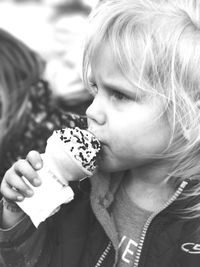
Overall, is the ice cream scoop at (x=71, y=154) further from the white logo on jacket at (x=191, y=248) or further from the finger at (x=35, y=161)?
the white logo on jacket at (x=191, y=248)

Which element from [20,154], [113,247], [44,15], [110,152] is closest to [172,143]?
[110,152]

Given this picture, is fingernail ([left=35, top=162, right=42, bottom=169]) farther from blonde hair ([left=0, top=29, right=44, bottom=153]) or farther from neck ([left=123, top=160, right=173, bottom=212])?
blonde hair ([left=0, top=29, right=44, bottom=153])

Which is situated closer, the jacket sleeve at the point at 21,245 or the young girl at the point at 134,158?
the young girl at the point at 134,158

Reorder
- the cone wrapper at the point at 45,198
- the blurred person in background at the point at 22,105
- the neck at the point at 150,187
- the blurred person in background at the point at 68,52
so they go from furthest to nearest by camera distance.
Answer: the blurred person in background at the point at 68,52
the blurred person in background at the point at 22,105
the neck at the point at 150,187
the cone wrapper at the point at 45,198

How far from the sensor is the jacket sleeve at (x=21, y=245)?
1659mm

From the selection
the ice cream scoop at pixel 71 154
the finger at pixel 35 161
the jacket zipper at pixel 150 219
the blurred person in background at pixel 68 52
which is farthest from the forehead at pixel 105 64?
the blurred person in background at pixel 68 52

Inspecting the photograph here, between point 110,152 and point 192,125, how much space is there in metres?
0.27

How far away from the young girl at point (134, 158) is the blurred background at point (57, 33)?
843 mm

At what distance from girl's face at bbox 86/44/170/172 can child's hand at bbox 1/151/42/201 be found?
20cm

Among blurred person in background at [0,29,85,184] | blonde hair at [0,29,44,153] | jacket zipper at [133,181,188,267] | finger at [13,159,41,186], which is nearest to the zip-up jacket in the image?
jacket zipper at [133,181,188,267]

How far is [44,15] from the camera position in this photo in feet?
10.2

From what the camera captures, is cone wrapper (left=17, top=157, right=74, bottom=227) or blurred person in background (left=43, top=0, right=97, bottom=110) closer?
cone wrapper (left=17, top=157, right=74, bottom=227)

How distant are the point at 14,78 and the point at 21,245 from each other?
1036 millimetres

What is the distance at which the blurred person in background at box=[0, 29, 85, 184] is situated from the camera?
7.86ft
